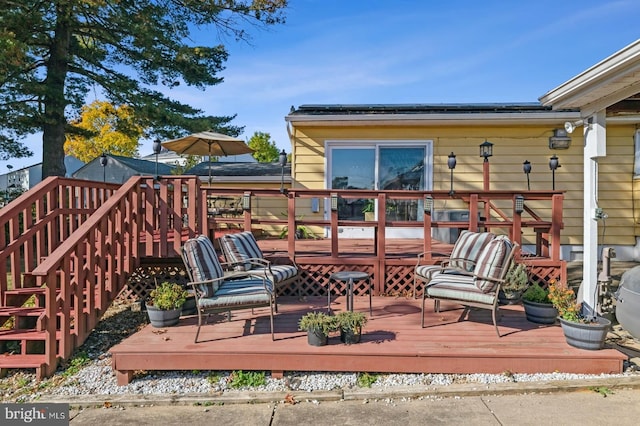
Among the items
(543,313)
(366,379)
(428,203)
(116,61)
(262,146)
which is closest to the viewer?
(366,379)

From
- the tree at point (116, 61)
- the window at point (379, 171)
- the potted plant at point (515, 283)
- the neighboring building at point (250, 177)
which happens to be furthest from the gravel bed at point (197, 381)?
the tree at point (116, 61)

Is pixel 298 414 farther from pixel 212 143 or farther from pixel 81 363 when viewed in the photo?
pixel 212 143

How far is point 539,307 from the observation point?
4.01 meters

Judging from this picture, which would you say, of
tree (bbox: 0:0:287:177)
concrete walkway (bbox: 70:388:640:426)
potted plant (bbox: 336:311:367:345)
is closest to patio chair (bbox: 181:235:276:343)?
potted plant (bbox: 336:311:367:345)

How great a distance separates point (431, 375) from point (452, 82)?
12.4 m

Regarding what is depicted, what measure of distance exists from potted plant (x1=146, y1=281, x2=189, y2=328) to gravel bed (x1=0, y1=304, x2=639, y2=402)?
2.02ft

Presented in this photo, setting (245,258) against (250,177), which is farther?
(250,177)

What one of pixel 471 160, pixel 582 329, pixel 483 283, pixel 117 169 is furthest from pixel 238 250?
pixel 117 169

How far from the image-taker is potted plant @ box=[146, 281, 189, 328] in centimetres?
388

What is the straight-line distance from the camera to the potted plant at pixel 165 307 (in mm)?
3879

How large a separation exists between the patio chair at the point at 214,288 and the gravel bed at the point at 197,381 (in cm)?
40

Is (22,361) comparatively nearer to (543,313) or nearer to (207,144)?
(543,313)

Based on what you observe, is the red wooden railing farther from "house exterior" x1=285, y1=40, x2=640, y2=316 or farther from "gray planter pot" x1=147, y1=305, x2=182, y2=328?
"house exterior" x1=285, y1=40, x2=640, y2=316

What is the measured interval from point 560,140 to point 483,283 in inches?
218
